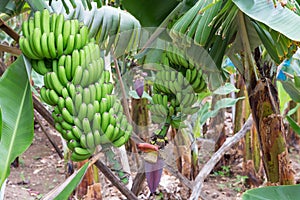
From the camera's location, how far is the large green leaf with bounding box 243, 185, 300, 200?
0.71 metres

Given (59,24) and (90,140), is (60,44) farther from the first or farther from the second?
(90,140)

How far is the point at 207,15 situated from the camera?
70 centimetres

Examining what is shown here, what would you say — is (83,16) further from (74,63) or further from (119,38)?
(74,63)

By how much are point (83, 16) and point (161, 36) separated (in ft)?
0.56

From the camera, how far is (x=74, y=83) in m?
0.54

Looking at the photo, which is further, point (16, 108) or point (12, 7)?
point (12, 7)

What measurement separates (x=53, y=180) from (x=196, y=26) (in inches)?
86.7

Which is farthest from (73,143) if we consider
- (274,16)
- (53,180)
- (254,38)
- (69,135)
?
(53,180)

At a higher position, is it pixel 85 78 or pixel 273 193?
pixel 85 78

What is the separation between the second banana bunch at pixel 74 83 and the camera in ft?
1.78

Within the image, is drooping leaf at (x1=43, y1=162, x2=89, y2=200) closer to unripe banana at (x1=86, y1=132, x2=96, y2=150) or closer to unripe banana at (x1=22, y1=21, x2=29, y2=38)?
unripe banana at (x1=86, y1=132, x2=96, y2=150)

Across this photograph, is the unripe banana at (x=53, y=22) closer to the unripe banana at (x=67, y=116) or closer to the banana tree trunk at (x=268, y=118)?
the unripe banana at (x=67, y=116)

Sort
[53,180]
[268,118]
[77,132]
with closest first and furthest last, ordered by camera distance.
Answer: [77,132] < [268,118] < [53,180]

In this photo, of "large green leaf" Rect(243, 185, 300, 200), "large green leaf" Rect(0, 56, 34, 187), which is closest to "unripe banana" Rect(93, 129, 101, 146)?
"large green leaf" Rect(0, 56, 34, 187)
